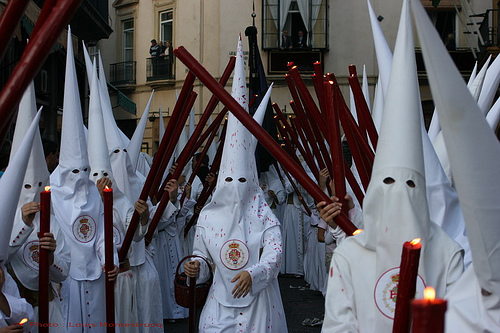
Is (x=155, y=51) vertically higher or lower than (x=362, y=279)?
higher

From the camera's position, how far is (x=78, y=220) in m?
5.26

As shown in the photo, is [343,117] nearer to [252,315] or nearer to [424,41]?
[252,315]

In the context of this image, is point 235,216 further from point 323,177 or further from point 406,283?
point 406,283

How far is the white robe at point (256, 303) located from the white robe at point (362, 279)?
139cm

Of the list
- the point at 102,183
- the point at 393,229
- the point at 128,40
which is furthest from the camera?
the point at 128,40

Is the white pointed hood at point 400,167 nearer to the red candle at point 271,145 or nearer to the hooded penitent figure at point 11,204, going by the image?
the red candle at point 271,145

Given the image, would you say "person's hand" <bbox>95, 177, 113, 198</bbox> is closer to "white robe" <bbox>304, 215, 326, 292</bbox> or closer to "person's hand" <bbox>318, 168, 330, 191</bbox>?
"person's hand" <bbox>318, 168, 330, 191</bbox>

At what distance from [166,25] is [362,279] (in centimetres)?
2234

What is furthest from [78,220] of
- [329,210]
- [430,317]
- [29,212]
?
[430,317]

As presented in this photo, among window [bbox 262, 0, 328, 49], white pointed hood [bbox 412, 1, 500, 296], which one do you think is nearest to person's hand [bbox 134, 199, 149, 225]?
white pointed hood [bbox 412, 1, 500, 296]

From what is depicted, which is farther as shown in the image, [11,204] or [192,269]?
[192,269]

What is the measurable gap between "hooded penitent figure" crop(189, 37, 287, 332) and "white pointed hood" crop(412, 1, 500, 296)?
8.22 feet

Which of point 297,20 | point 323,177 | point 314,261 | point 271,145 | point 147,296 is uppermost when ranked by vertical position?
point 297,20

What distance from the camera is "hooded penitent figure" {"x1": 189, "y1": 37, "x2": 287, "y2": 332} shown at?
15.3 ft
